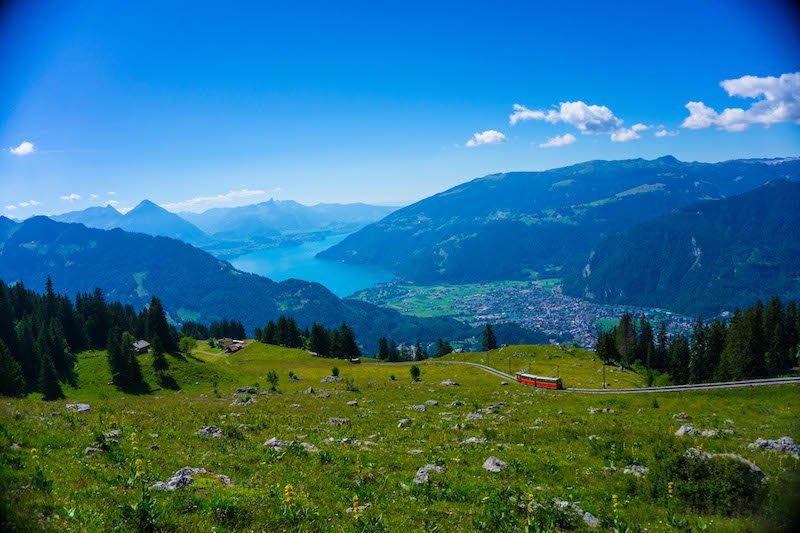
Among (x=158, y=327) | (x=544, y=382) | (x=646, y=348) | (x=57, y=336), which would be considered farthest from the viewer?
(x=646, y=348)

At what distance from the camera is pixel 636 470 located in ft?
55.1

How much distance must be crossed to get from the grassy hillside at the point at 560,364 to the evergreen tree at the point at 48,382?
7990 centimetres

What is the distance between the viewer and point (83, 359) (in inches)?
3024

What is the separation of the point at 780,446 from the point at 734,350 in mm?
69774

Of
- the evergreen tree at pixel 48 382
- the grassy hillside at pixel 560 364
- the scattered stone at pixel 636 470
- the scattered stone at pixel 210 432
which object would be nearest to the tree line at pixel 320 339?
the grassy hillside at pixel 560 364

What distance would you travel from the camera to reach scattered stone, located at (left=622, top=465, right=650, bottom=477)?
1614 centimetres

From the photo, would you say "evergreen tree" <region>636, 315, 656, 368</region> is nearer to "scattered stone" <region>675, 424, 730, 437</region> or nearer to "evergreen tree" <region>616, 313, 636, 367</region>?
"evergreen tree" <region>616, 313, 636, 367</region>

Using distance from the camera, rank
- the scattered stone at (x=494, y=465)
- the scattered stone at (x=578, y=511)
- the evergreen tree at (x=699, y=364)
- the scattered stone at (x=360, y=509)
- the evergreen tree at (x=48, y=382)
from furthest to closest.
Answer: the evergreen tree at (x=699, y=364), the evergreen tree at (x=48, y=382), the scattered stone at (x=494, y=465), the scattered stone at (x=578, y=511), the scattered stone at (x=360, y=509)

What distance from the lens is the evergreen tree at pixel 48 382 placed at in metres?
59.5

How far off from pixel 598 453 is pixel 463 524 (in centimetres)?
1215

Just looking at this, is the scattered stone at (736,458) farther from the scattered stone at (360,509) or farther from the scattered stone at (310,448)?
the scattered stone at (310,448)

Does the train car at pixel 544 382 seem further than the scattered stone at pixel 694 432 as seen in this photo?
Yes

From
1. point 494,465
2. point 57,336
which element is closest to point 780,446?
point 494,465

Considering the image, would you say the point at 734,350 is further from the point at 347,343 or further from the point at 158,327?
the point at 158,327
